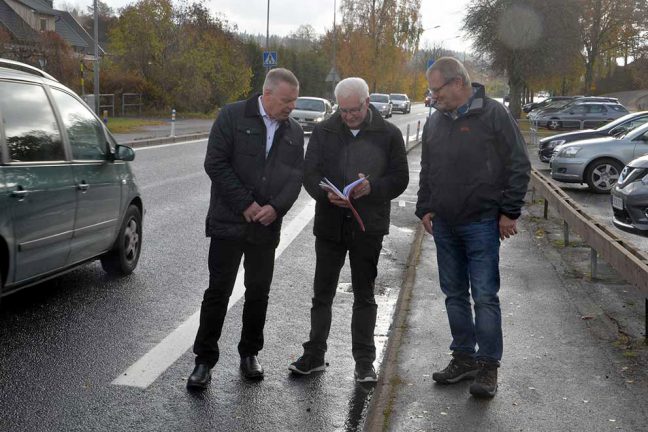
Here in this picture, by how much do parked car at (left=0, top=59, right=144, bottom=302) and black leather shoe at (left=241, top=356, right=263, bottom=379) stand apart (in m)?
1.74

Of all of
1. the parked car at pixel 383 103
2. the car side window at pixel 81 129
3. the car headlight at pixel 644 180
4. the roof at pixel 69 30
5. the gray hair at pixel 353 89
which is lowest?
the car headlight at pixel 644 180

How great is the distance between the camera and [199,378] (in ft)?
16.2

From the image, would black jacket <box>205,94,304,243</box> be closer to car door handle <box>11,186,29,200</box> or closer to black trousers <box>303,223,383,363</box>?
black trousers <box>303,223,383,363</box>

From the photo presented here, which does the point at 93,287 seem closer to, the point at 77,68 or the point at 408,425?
the point at 408,425

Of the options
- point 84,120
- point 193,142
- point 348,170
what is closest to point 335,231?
point 348,170

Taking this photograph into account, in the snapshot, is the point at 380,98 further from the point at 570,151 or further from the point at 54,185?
the point at 54,185

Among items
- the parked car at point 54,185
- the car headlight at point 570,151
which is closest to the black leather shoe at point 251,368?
the parked car at point 54,185

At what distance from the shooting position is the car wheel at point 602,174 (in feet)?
56.4

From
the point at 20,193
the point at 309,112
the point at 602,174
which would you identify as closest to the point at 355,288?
the point at 20,193

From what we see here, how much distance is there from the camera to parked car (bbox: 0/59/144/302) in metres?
5.73

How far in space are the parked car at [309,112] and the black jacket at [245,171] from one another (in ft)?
86.6

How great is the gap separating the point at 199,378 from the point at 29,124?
8.03 feet

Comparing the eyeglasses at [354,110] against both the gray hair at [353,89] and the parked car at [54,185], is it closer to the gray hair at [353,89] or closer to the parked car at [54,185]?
the gray hair at [353,89]

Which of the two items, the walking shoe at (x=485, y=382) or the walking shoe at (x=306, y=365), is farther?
the walking shoe at (x=306, y=365)
